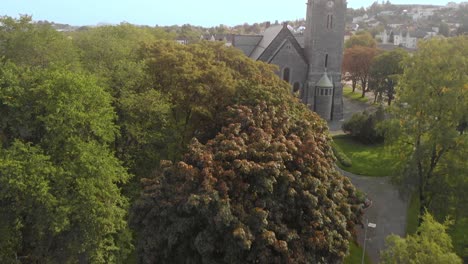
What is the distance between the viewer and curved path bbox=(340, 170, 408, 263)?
24.1 m

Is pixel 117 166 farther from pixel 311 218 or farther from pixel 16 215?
pixel 311 218

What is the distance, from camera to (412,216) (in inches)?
1086

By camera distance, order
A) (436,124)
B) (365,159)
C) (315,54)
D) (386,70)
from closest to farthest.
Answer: (436,124) < (365,159) < (315,54) < (386,70)

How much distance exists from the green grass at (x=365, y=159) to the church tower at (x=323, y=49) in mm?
6314

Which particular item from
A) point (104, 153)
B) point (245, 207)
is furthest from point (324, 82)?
point (245, 207)

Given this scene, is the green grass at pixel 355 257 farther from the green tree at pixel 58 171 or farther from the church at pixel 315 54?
the church at pixel 315 54

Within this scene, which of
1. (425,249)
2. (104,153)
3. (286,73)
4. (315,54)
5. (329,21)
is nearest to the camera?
(425,249)

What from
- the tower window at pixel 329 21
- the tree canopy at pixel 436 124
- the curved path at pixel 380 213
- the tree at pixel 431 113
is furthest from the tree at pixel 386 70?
the tree canopy at pixel 436 124

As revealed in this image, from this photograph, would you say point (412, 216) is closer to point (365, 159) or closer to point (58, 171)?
point (365, 159)

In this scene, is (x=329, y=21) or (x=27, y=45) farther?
(x=329, y=21)

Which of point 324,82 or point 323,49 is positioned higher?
point 323,49

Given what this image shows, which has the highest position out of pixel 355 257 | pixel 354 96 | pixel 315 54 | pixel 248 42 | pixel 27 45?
pixel 27 45

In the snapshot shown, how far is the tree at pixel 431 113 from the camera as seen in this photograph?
2172cm

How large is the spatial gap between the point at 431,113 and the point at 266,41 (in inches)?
1119
